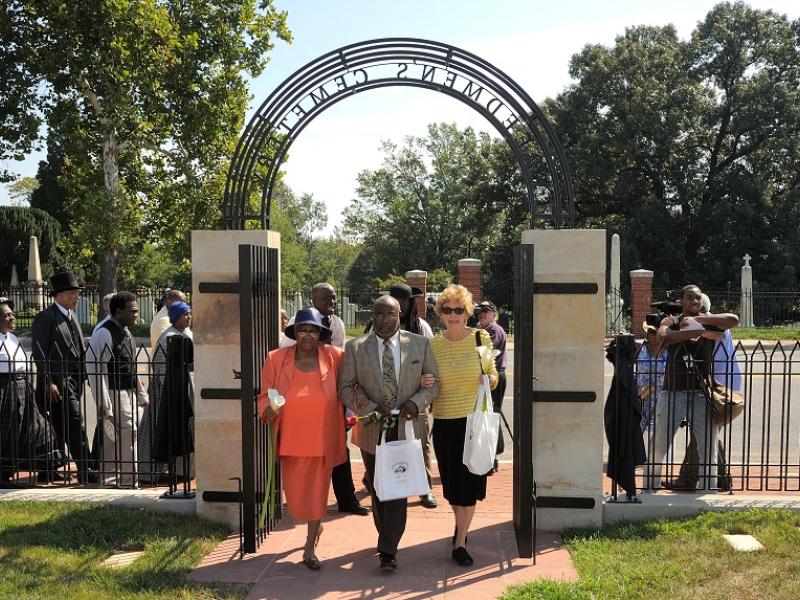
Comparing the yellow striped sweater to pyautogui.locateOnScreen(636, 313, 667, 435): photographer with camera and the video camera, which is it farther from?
the video camera

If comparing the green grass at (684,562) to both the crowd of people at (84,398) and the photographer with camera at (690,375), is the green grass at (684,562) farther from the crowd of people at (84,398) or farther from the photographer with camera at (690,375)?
the crowd of people at (84,398)

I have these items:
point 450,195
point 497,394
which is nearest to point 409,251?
point 450,195

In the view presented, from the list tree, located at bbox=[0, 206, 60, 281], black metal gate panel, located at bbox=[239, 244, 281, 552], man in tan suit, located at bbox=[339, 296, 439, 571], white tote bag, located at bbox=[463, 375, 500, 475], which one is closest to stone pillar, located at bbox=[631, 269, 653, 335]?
black metal gate panel, located at bbox=[239, 244, 281, 552]

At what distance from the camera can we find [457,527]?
17.6 feet

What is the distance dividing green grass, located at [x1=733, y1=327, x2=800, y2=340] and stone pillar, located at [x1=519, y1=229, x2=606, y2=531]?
57.6 feet

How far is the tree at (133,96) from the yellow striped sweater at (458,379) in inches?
693

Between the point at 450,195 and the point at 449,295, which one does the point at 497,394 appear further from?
the point at 450,195

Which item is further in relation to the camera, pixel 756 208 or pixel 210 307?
pixel 756 208

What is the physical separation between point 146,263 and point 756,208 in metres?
31.2

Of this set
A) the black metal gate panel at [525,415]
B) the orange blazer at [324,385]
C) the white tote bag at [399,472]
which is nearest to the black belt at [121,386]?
the orange blazer at [324,385]

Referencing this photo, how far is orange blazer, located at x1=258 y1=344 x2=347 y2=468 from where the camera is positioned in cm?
525

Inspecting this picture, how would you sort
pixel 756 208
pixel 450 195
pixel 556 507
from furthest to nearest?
pixel 450 195 < pixel 756 208 < pixel 556 507

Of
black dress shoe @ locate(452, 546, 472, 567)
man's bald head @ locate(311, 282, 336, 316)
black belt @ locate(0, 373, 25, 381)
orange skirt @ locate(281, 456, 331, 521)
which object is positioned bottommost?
black dress shoe @ locate(452, 546, 472, 567)

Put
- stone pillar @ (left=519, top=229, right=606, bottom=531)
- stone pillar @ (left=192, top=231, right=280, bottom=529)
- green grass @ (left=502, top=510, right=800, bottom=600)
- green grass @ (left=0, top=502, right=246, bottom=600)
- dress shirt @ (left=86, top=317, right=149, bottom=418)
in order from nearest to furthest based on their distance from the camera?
1. green grass @ (left=502, top=510, right=800, bottom=600)
2. green grass @ (left=0, top=502, right=246, bottom=600)
3. stone pillar @ (left=519, top=229, right=606, bottom=531)
4. stone pillar @ (left=192, top=231, right=280, bottom=529)
5. dress shirt @ (left=86, top=317, right=149, bottom=418)
